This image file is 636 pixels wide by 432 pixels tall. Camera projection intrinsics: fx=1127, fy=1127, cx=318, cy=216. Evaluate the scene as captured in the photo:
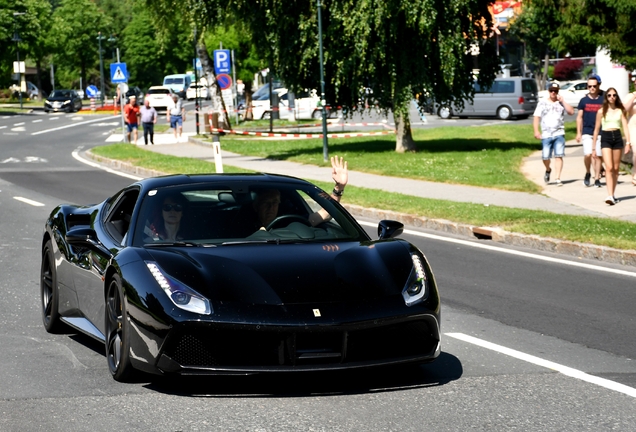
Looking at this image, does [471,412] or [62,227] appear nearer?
[471,412]

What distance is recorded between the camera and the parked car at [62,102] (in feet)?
250

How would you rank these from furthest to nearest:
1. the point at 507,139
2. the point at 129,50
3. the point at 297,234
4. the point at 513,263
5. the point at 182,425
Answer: the point at 129,50 < the point at 507,139 < the point at 513,263 < the point at 297,234 < the point at 182,425

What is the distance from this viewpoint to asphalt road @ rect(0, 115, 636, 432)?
18.9 feet

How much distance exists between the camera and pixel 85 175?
88.6ft

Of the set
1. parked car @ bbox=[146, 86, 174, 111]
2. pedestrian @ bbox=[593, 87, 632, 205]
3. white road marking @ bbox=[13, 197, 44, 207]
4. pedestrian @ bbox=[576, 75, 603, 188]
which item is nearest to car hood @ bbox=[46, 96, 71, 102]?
parked car @ bbox=[146, 86, 174, 111]

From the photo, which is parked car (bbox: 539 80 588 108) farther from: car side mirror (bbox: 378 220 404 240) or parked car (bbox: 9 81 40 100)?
parked car (bbox: 9 81 40 100)

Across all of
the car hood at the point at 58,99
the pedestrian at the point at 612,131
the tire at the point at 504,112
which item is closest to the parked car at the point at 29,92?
the car hood at the point at 58,99

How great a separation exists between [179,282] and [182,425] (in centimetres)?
92

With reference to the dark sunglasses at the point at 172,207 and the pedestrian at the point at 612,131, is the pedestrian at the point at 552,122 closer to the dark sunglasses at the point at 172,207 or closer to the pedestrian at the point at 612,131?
the pedestrian at the point at 612,131

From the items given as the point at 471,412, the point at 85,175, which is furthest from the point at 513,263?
the point at 85,175

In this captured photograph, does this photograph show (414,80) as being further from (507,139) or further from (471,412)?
(471,412)

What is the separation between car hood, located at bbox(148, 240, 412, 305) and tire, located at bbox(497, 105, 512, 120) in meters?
46.2

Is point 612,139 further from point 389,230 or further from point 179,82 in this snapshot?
point 179,82

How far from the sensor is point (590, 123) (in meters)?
20.2
